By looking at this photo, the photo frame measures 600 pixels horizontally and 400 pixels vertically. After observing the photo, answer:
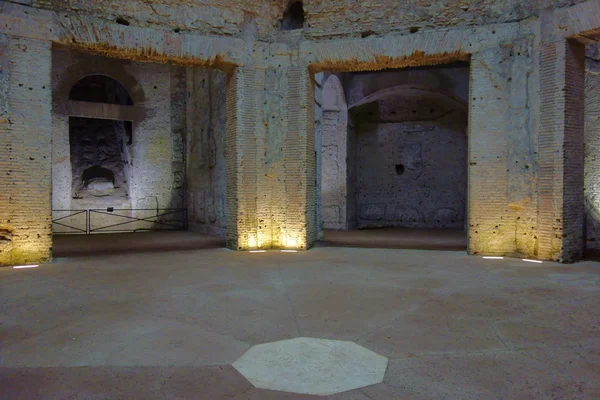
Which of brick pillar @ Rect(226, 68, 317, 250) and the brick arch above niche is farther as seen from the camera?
the brick arch above niche

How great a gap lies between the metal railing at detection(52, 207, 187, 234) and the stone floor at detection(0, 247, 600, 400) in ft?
24.8

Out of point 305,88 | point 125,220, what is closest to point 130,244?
point 125,220

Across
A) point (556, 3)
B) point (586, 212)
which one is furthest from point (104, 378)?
point (586, 212)

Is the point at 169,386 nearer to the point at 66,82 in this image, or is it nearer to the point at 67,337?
the point at 67,337

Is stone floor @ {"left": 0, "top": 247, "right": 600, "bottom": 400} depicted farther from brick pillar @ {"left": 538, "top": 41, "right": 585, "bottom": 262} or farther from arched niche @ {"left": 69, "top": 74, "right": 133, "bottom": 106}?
arched niche @ {"left": 69, "top": 74, "right": 133, "bottom": 106}

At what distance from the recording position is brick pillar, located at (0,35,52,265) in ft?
22.2

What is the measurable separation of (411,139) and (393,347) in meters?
12.9

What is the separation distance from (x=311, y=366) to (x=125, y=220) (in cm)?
1293

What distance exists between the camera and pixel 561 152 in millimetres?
7004

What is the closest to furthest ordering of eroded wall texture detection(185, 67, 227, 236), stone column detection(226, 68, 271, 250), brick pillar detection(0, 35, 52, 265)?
brick pillar detection(0, 35, 52, 265), stone column detection(226, 68, 271, 250), eroded wall texture detection(185, 67, 227, 236)

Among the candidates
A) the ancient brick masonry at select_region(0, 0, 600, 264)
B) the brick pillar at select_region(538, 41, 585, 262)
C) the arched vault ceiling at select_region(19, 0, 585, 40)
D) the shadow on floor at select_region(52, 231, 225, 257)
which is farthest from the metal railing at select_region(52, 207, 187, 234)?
the brick pillar at select_region(538, 41, 585, 262)

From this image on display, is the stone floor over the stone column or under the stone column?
under

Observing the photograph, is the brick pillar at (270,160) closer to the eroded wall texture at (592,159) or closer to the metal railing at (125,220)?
the eroded wall texture at (592,159)

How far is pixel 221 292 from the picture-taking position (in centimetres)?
492
